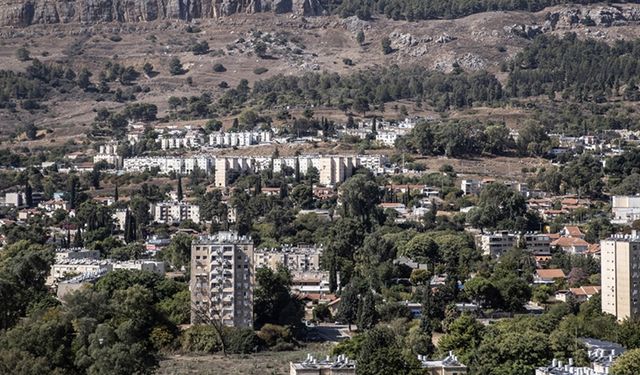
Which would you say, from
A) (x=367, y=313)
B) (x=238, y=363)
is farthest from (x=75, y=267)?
(x=238, y=363)

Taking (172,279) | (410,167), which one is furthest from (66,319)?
(410,167)

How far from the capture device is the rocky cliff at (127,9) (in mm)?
134250

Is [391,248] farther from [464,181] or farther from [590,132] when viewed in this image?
[590,132]

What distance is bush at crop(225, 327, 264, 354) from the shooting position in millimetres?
46000

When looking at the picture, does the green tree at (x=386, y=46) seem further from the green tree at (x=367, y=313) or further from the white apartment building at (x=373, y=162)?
the green tree at (x=367, y=313)

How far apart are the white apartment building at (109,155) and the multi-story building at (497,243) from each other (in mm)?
31538

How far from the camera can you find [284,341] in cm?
4706

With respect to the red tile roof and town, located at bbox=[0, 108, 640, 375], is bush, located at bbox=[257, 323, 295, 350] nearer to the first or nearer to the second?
town, located at bbox=[0, 108, 640, 375]

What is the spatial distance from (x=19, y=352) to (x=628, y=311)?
67.1 feet

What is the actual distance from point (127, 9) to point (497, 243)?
77.3 metres

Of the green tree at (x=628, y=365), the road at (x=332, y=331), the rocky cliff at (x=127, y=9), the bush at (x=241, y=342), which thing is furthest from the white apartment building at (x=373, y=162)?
the rocky cliff at (x=127, y=9)

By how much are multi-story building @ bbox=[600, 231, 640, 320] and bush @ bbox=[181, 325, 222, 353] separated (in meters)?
12.6

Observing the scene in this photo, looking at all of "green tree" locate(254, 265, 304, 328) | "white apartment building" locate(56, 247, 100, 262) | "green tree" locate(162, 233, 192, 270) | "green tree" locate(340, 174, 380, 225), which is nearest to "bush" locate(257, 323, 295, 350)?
"green tree" locate(254, 265, 304, 328)

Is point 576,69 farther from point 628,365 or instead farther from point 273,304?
point 628,365
